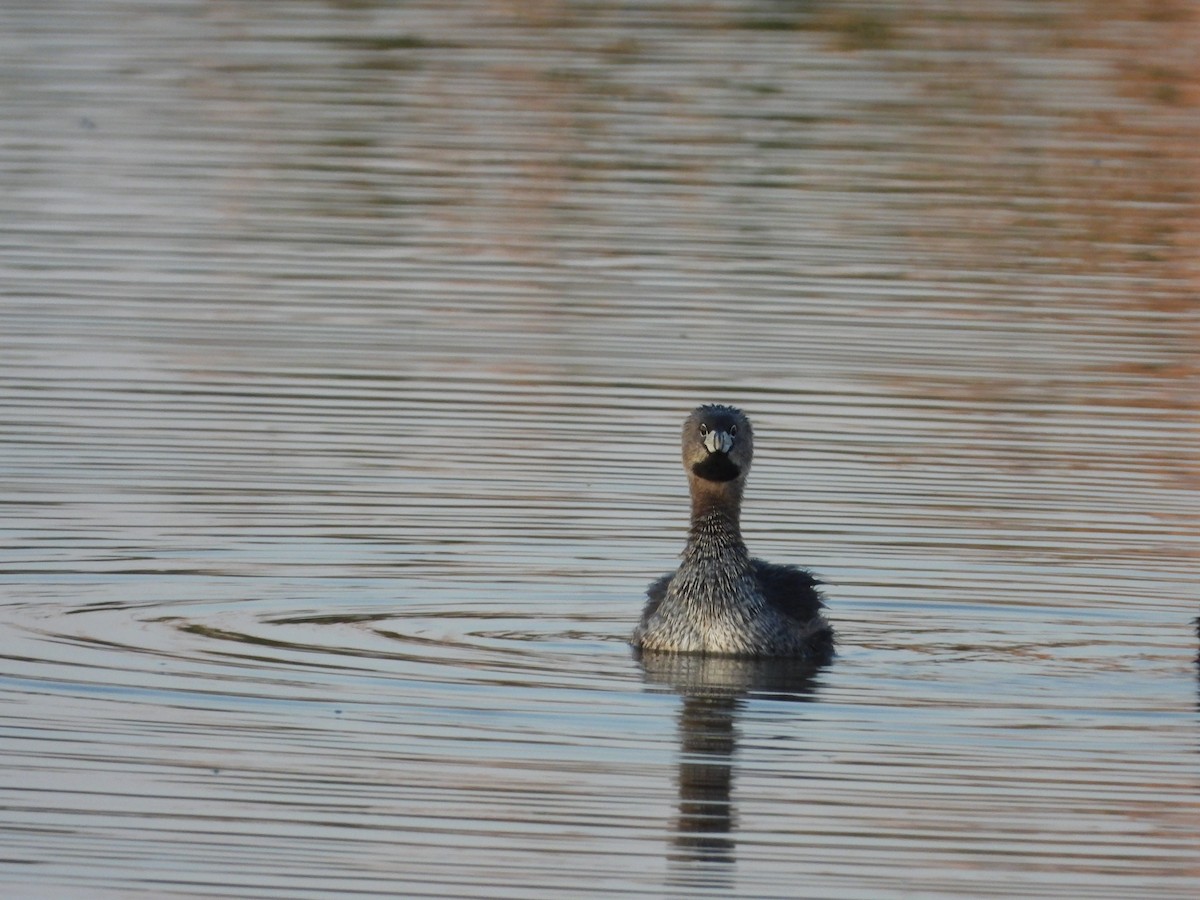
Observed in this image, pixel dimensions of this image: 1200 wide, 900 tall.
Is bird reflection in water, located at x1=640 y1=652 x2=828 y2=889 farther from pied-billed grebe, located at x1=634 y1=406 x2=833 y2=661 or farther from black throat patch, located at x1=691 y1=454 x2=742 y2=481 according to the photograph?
black throat patch, located at x1=691 y1=454 x2=742 y2=481

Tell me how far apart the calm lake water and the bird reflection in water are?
3 cm

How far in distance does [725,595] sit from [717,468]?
23.8 inches

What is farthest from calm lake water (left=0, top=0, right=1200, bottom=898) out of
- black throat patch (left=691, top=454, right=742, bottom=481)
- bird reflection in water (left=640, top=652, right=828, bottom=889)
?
black throat patch (left=691, top=454, right=742, bottom=481)

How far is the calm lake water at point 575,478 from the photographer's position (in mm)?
10266

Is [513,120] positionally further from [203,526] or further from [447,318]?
[203,526]

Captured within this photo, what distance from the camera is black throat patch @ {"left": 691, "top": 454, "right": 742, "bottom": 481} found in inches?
537

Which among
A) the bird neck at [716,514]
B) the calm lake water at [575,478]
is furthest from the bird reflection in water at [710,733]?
the bird neck at [716,514]

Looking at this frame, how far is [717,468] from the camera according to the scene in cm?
1368

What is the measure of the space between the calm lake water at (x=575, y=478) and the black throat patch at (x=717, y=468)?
80 centimetres

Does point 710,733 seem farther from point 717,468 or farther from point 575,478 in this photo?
point 575,478

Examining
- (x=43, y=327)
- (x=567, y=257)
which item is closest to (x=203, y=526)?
(x=43, y=327)

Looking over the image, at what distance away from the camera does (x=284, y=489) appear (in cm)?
1611

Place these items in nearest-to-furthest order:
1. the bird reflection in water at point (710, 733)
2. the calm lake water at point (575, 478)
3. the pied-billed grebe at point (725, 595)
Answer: the bird reflection in water at point (710, 733) → the calm lake water at point (575, 478) → the pied-billed grebe at point (725, 595)

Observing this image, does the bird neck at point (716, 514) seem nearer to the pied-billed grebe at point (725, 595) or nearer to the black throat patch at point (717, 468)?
the pied-billed grebe at point (725, 595)
